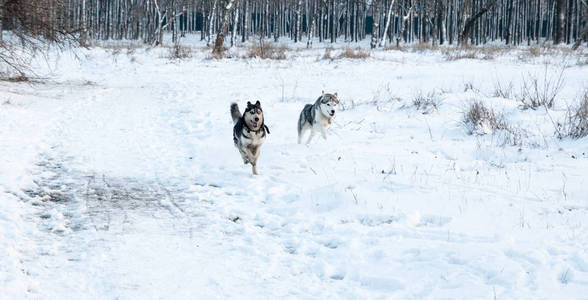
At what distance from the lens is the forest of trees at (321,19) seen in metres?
14.3

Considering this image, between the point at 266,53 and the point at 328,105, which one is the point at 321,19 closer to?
the point at 266,53

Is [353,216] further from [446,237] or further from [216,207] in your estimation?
[216,207]

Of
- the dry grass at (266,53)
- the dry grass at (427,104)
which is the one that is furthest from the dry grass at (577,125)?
the dry grass at (266,53)

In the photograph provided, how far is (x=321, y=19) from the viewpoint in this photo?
68.3 m

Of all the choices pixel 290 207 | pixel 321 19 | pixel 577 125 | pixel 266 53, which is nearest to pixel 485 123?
pixel 577 125

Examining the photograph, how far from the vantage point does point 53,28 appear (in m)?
13.2

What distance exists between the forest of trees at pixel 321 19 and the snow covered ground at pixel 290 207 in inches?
130

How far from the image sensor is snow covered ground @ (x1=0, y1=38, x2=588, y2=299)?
4.18 metres

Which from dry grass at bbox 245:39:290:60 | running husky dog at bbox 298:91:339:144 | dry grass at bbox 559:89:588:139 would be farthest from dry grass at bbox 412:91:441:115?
dry grass at bbox 245:39:290:60

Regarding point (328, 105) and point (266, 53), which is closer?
point (328, 105)

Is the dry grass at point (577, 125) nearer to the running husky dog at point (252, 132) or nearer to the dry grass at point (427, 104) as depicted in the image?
the dry grass at point (427, 104)

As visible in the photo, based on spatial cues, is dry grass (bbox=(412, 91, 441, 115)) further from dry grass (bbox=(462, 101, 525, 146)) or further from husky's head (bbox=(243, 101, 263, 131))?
husky's head (bbox=(243, 101, 263, 131))

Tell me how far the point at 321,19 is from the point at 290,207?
64.7m

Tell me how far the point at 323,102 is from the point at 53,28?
315 inches
